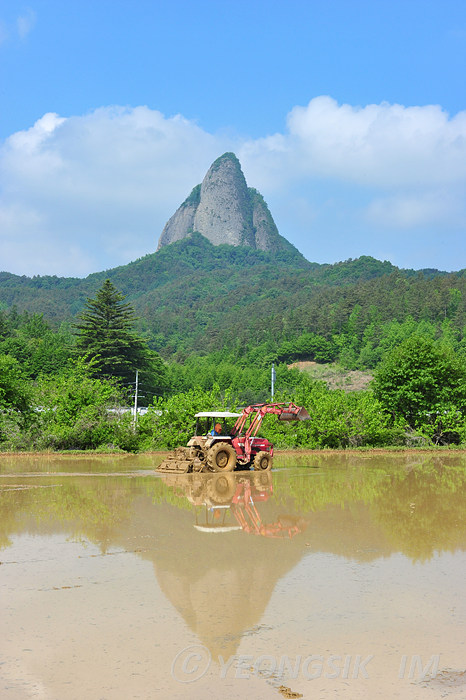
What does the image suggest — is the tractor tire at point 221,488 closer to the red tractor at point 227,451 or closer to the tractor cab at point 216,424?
the red tractor at point 227,451

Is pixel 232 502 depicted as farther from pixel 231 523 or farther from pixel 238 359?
pixel 238 359

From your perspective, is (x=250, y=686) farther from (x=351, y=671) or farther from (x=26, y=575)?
(x=26, y=575)

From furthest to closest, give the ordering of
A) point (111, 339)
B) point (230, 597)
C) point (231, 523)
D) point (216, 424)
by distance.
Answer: point (111, 339), point (216, 424), point (231, 523), point (230, 597)

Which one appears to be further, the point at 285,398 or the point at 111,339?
the point at 111,339

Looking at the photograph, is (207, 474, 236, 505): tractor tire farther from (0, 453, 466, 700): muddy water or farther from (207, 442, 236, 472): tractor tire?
(207, 442, 236, 472): tractor tire

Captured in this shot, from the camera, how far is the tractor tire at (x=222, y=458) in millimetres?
18797

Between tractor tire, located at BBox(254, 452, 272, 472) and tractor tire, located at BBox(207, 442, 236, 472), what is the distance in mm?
893

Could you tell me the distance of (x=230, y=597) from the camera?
665 centimetres

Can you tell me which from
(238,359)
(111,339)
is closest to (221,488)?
(111,339)

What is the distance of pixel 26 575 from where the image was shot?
7430 millimetres

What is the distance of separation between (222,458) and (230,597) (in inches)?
493

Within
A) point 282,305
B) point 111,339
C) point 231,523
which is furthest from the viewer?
point 282,305

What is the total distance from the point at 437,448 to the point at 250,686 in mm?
27224

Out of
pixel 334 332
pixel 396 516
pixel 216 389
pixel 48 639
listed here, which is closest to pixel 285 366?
pixel 334 332
